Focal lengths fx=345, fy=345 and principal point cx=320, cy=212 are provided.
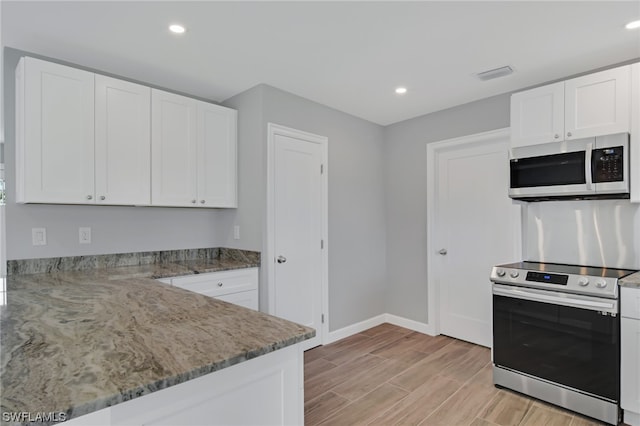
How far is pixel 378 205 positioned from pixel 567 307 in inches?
90.4

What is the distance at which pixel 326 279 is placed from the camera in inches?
144

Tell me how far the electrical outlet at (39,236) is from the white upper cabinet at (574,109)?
12.4 feet

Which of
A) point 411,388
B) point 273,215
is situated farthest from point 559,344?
point 273,215

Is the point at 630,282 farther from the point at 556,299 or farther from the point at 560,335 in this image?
the point at 560,335

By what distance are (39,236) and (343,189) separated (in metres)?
2.73

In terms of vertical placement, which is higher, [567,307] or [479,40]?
[479,40]

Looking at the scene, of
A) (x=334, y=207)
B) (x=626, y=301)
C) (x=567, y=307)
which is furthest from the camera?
(x=334, y=207)

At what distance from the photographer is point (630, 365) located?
2.11 m

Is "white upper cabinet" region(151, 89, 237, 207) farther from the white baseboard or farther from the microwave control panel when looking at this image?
the microwave control panel

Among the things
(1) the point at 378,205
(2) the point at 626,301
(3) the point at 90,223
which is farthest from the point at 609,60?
(3) the point at 90,223

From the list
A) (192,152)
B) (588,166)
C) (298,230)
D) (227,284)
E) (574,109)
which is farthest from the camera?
(298,230)

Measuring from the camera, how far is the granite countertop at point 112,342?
2.74 feet

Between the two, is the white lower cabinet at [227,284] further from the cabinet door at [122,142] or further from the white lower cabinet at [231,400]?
the white lower cabinet at [231,400]

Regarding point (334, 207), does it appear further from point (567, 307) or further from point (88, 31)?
point (88, 31)
